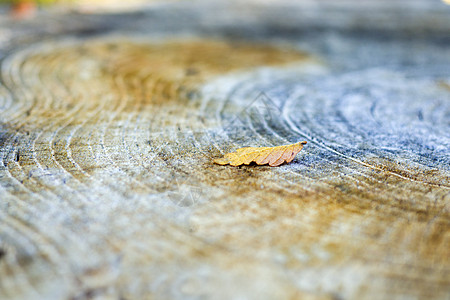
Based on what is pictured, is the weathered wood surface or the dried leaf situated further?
the dried leaf

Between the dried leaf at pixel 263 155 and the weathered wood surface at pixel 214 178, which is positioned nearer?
the weathered wood surface at pixel 214 178

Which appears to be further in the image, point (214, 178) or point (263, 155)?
point (263, 155)

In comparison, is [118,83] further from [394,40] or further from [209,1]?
[209,1]

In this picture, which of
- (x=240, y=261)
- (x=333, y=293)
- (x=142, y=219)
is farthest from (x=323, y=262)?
(x=142, y=219)
